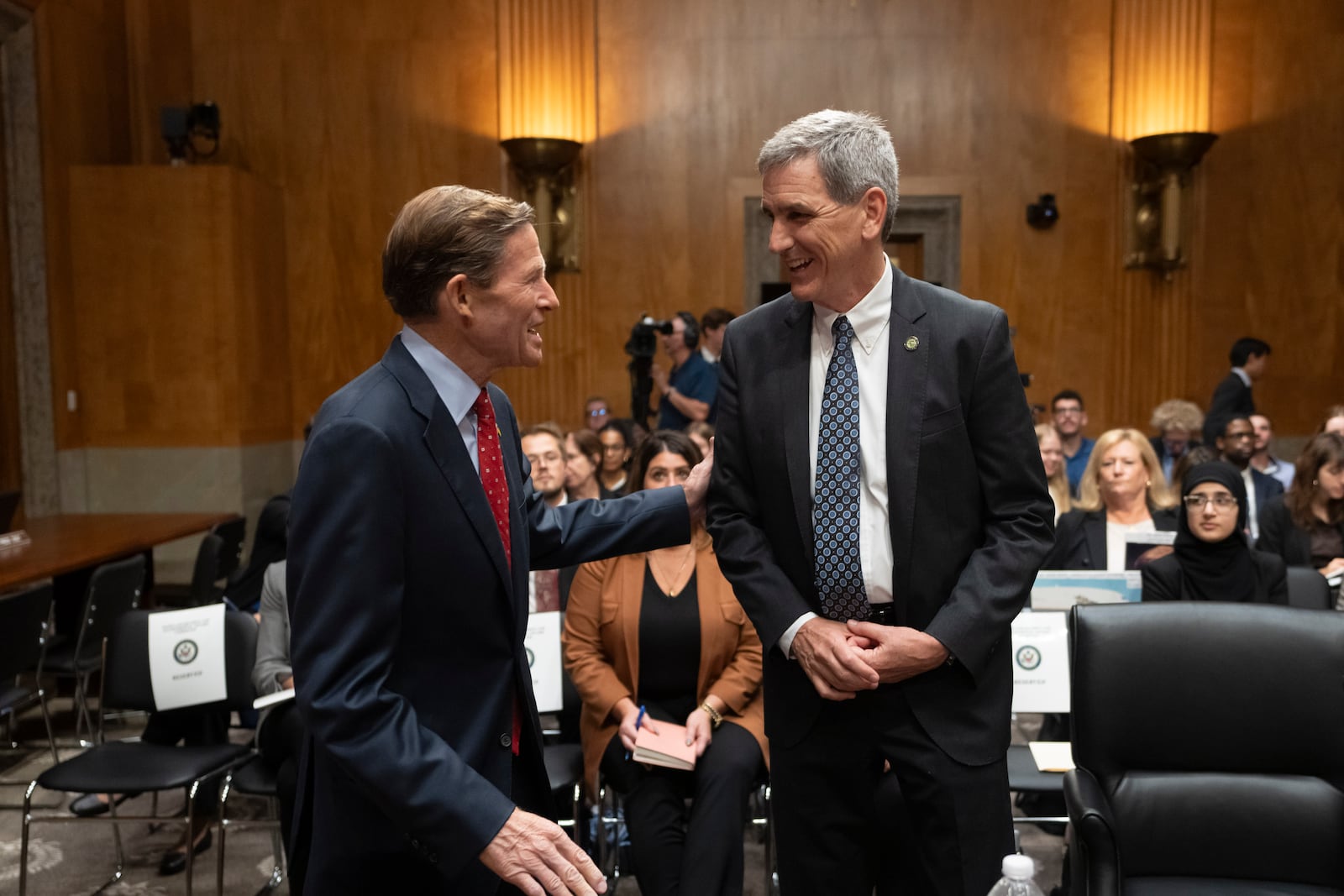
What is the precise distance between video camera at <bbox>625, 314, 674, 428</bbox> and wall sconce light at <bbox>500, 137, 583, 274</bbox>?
2.02 m

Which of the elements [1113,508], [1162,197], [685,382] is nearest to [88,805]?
[685,382]

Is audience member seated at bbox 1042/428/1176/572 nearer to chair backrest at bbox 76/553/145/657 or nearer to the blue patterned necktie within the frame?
the blue patterned necktie

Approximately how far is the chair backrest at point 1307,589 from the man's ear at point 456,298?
323cm

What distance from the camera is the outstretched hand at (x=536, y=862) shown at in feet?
5.12

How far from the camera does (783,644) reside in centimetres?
202

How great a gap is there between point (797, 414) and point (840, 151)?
0.45 metres

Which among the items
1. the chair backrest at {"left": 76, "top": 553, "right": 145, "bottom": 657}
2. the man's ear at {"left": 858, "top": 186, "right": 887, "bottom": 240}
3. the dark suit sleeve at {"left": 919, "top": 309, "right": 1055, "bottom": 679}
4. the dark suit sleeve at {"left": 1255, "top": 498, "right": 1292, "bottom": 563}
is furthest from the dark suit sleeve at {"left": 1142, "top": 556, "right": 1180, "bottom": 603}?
the chair backrest at {"left": 76, "top": 553, "right": 145, "bottom": 657}

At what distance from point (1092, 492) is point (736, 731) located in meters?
2.12

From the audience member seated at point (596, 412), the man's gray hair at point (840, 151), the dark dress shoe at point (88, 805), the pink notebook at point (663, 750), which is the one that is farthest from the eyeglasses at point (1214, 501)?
the audience member seated at point (596, 412)

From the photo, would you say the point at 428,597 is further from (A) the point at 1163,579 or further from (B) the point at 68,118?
(B) the point at 68,118

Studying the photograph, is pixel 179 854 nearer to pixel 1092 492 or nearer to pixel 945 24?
pixel 1092 492

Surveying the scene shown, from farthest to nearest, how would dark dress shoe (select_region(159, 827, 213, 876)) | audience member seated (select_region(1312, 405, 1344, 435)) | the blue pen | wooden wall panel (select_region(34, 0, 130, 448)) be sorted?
wooden wall panel (select_region(34, 0, 130, 448)) → audience member seated (select_region(1312, 405, 1344, 435)) → dark dress shoe (select_region(159, 827, 213, 876)) → the blue pen

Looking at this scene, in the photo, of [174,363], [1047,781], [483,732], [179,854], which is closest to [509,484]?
[483,732]

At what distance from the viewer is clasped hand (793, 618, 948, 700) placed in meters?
1.91
